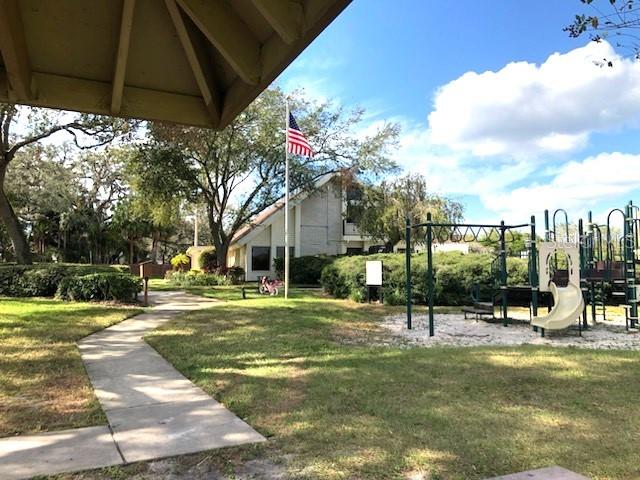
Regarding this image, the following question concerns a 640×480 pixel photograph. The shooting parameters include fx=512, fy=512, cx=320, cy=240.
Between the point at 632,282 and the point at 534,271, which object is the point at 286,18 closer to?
the point at 534,271

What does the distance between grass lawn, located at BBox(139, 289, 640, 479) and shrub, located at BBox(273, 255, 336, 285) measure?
17.8m

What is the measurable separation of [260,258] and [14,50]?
26.9 metres

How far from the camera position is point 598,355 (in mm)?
7902

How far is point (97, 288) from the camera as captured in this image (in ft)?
46.9

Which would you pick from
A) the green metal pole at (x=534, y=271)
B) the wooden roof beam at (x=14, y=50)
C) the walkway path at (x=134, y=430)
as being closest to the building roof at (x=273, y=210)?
the green metal pole at (x=534, y=271)

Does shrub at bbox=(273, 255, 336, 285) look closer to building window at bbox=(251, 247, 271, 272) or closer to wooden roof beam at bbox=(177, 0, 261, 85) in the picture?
building window at bbox=(251, 247, 271, 272)

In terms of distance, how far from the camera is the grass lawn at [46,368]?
15.9 feet


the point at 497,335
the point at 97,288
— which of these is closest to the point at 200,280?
the point at 97,288

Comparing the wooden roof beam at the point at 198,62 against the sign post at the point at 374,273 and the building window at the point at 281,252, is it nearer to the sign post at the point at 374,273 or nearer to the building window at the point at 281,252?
the sign post at the point at 374,273

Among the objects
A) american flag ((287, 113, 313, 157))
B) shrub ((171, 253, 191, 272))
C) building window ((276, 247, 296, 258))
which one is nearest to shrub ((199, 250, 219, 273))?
shrub ((171, 253, 191, 272))

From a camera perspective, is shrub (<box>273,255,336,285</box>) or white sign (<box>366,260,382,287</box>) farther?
shrub (<box>273,255,336,285</box>)

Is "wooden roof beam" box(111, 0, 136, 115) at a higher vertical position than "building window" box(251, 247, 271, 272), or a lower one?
higher

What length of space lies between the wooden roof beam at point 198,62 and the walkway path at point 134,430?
2.92m

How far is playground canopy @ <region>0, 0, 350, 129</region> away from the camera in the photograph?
3725 millimetres
